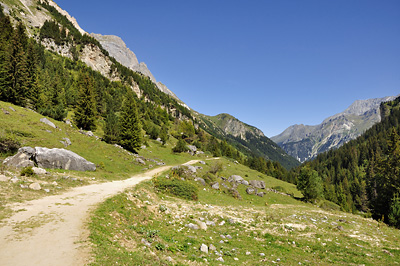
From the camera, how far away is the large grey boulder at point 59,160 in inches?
861

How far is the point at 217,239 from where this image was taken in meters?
13.3

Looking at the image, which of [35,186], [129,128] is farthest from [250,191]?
[35,186]

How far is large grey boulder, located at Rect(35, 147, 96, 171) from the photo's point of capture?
21.9 meters

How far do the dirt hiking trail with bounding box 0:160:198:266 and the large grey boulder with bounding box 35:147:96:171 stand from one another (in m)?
11.2

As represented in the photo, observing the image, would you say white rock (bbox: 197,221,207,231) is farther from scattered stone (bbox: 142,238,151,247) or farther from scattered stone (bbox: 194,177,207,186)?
scattered stone (bbox: 194,177,207,186)

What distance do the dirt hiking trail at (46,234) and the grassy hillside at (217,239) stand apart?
2.32 ft

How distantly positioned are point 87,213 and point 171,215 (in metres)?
6.91

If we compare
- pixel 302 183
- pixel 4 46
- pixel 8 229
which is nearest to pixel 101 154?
pixel 8 229

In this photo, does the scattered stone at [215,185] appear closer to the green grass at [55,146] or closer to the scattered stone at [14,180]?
the green grass at [55,146]

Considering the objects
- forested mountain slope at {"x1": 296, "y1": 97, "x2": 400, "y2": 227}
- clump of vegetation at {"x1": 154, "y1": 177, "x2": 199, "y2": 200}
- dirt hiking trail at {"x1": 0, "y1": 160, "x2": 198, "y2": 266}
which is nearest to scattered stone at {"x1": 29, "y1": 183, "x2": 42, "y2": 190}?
dirt hiking trail at {"x1": 0, "y1": 160, "x2": 198, "y2": 266}

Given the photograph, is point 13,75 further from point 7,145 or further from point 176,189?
point 176,189

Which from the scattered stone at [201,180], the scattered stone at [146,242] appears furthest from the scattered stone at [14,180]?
the scattered stone at [201,180]

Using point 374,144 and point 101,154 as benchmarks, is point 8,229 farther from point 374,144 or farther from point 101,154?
point 374,144

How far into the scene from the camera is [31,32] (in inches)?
4621
